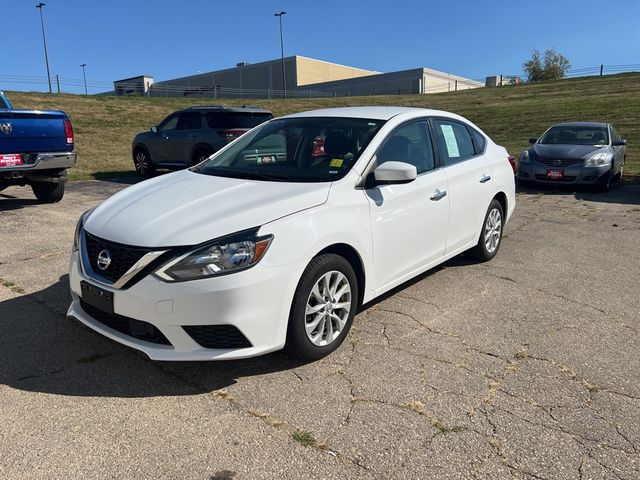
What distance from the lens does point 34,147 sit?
7.82 meters

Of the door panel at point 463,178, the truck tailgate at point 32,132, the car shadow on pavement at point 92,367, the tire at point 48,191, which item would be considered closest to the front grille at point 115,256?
the car shadow on pavement at point 92,367

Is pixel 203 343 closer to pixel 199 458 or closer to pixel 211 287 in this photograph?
pixel 211 287

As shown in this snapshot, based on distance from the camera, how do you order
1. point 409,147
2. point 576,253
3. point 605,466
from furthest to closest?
point 576,253
point 409,147
point 605,466

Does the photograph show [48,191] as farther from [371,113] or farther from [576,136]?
[576,136]

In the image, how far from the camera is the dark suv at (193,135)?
39.8 ft

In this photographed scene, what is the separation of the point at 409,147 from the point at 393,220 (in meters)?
0.81

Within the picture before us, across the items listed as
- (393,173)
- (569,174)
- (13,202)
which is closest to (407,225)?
(393,173)

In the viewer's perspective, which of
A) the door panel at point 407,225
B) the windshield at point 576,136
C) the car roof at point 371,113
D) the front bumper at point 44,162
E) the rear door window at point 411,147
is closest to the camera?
the door panel at point 407,225

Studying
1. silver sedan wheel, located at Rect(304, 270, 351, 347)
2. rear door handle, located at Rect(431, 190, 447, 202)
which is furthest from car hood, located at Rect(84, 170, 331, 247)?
rear door handle, located at Rect(431, 190, 447, 202)

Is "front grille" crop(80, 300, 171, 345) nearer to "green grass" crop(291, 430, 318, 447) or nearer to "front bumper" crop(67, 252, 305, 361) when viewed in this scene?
"front bumper" crop(67, 252, 305, 361)

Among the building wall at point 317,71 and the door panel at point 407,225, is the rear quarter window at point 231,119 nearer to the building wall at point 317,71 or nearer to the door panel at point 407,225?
the door panel at point 407,225

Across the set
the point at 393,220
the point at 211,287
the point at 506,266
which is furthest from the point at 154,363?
the point at 506,266

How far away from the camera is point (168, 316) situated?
9.90 ft

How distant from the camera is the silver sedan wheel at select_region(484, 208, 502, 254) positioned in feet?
18.7
